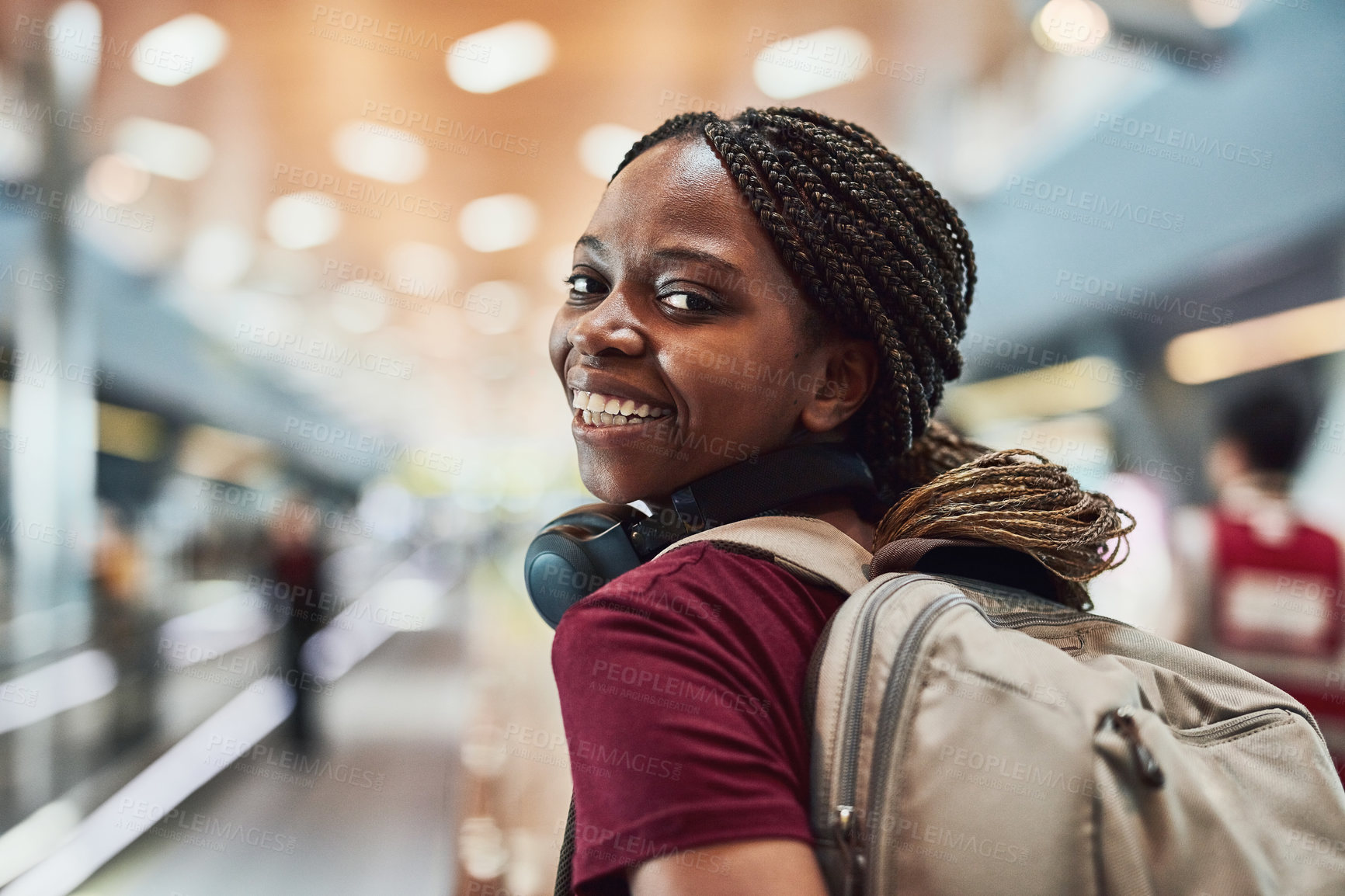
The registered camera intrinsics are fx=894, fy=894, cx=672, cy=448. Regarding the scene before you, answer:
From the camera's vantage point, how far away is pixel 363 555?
59.3ft

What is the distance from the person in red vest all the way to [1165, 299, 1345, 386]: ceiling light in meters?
2.60

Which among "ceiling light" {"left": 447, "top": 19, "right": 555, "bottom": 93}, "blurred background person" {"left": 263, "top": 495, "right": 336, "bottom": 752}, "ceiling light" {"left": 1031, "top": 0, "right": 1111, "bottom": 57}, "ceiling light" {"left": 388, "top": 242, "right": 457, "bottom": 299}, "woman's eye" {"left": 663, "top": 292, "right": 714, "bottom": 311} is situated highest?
"ceiling light" {"left": 447, "top": 19, "right": 555, "bottom": 93}

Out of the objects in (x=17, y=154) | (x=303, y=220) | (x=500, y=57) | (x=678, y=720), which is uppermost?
(x=500, y=57)

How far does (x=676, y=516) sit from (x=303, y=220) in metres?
8.89

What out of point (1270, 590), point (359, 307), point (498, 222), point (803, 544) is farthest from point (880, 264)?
point (359, 307)

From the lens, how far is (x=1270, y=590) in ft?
9.84

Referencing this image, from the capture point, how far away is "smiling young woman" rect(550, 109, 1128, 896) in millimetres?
819

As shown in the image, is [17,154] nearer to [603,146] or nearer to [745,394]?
[603,146]

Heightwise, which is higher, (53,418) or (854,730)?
(53,418)

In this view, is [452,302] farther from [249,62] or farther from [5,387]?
[5,387]

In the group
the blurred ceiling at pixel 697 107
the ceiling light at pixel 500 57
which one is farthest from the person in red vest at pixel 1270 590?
the ceiling light at pixel 500 57

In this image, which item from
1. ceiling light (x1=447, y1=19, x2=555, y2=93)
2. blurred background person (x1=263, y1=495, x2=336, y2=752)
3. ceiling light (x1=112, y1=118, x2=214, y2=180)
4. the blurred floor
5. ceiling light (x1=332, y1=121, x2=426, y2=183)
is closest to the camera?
the blurred floor

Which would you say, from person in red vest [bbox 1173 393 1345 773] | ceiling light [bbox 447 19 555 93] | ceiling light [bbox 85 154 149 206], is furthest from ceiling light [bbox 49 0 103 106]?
person in red vest [bbox 1173 393 1345 773]

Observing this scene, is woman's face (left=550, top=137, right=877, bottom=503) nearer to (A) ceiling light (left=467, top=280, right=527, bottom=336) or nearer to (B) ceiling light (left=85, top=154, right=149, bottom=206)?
(B) ceiling light (left=85, top=154, right=149, bottom=206)
